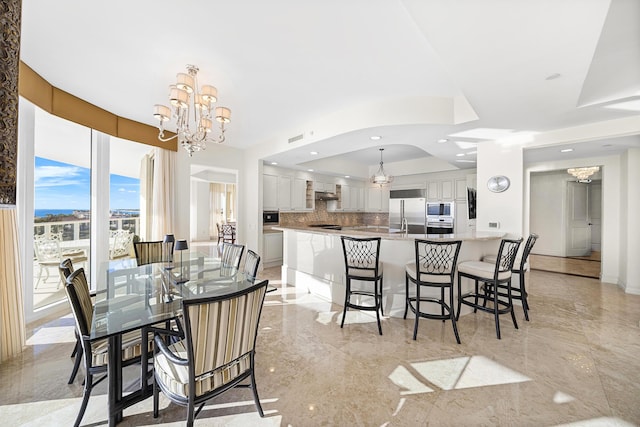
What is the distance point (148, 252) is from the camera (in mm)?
3309

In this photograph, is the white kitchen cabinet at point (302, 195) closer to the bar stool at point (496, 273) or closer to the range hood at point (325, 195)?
the range hood at point (325, 195)

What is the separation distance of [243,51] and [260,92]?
0.78 metres

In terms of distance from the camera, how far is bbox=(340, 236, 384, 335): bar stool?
2.79 m

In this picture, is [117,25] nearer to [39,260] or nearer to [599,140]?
[39,260]

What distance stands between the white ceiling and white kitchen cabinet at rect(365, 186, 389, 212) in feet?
14.2

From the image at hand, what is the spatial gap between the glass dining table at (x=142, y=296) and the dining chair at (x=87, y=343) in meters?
0.06

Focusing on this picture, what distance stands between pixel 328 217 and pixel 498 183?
14.4 feet

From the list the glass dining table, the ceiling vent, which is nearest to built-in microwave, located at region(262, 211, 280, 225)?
the ceiling vent

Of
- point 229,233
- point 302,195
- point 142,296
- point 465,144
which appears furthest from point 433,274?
point 229,233

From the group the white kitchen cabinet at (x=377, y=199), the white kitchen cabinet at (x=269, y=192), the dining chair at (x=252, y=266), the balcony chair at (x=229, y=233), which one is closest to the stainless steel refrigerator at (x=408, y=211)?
the white kitchen cabinet at (x=377, y=199)

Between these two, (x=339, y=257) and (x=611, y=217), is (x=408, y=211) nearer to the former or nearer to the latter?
(x=611, y=217)

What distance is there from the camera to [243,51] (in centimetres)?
228

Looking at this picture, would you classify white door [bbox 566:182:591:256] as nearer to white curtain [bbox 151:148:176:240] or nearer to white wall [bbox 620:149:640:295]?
white wall [bbox 620:149:640:295]

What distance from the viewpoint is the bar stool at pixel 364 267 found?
9.17 feet
